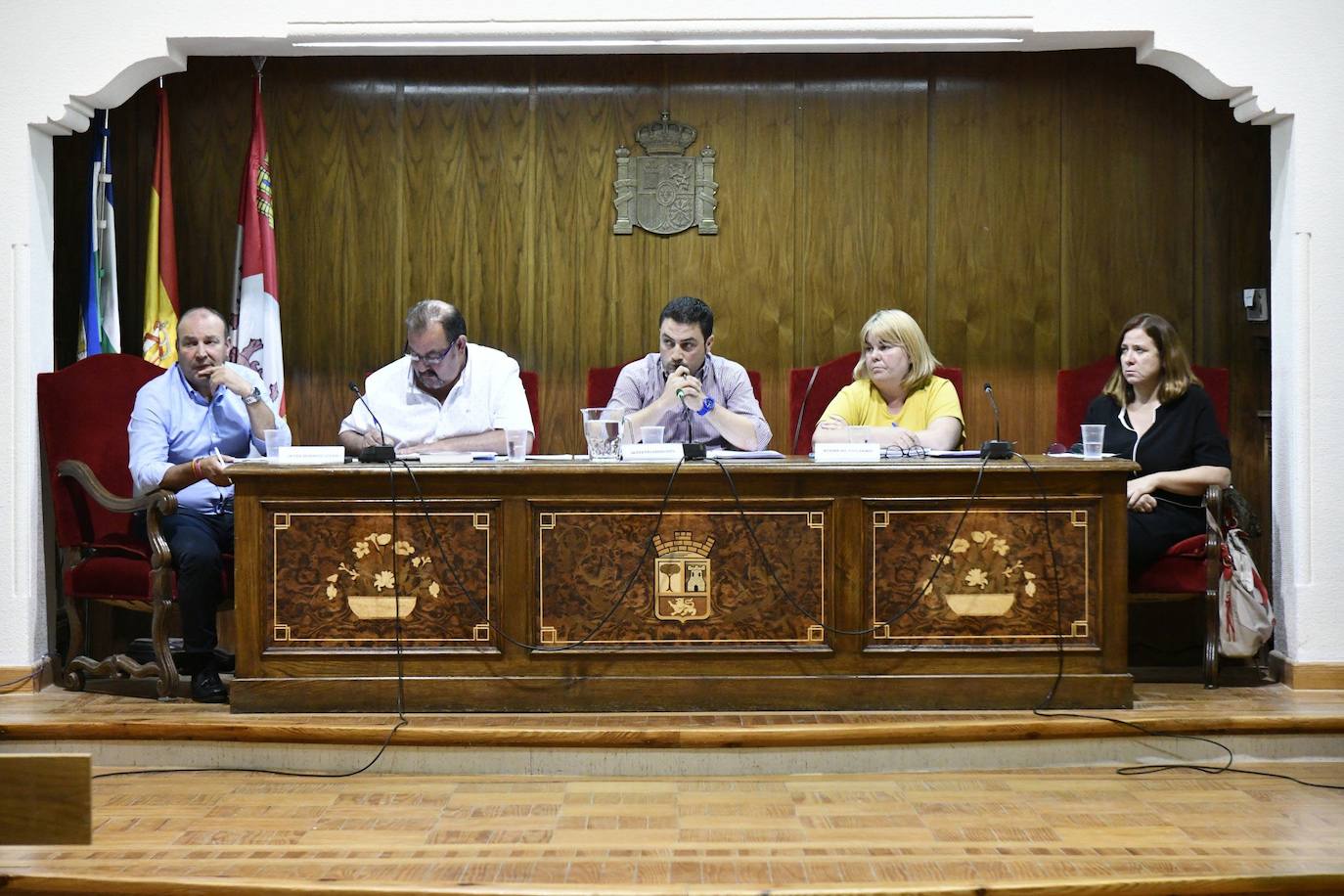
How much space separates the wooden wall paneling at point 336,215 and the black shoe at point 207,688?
1.54 m

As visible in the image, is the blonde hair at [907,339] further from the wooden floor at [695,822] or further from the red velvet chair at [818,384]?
the wooden floor at [695,822]

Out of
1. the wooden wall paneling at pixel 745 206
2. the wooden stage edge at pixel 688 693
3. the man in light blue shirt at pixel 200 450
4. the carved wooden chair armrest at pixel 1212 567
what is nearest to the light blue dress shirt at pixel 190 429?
the man in light blue shirt at pixel 200 450

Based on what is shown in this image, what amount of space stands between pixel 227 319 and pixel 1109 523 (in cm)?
340

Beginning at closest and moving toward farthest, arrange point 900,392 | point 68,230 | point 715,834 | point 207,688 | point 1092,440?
point 715,834 < point 1092,440 < point 207,688 < point 900,392 < point 68,230

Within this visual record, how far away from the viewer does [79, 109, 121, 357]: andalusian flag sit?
16.2ft

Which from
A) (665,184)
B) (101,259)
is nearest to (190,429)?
(101,259)

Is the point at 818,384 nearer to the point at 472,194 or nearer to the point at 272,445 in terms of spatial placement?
the point at 472,194

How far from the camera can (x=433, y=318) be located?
4.44m

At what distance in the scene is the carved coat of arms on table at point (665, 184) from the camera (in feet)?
17.8

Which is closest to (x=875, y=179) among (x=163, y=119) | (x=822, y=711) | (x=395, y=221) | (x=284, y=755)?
(x=395, y=221)

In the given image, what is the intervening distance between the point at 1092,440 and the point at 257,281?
10.1 ft

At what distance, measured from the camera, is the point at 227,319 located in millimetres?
5355

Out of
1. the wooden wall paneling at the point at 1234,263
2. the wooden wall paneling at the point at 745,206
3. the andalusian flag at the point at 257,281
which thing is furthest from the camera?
the wooden wall paneling at the point at 745,206

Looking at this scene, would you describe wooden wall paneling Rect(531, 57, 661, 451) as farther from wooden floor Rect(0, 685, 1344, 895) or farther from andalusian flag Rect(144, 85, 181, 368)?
wooden floor Rect(0, 685, 1344, 895)
